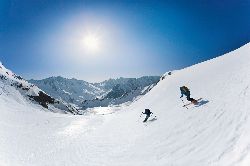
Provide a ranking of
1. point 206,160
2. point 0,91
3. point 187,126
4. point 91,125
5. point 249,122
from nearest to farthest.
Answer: point 206,160, point 249,122, point 187,126, point 91,125, point 0,91

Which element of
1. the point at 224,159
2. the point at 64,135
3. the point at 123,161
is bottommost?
the point at 224,159

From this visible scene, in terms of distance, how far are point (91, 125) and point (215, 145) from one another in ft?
82.1

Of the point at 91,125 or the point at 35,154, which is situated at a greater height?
the point at 91,125

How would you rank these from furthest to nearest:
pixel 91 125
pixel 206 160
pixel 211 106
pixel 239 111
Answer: pixel 91 125, pixel 211 106, pixel 239 111, pixel 206 160

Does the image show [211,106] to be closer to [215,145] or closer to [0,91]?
[215,145]

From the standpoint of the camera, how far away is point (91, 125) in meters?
39.6

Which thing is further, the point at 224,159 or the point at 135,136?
the point at 135,136

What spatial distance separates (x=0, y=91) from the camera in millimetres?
64188

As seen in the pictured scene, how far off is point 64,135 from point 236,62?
68.9 feet

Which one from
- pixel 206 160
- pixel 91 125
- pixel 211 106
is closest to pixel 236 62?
pixel 211 106

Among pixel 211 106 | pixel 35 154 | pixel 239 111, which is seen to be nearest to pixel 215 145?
pixel 239 111

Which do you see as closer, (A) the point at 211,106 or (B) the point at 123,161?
(B) the point at 123,161

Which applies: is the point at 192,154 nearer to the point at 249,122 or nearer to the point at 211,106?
the point at 249,122

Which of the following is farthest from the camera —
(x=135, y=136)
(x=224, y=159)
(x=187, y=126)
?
(x=135, y=136)
